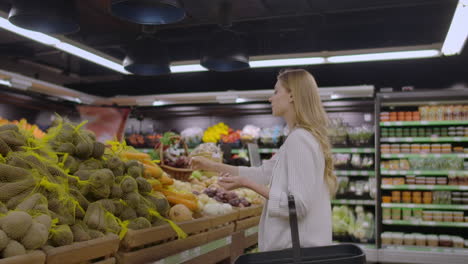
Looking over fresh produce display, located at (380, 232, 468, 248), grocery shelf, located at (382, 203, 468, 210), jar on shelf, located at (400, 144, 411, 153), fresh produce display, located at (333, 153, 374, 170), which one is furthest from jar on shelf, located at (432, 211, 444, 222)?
fresh produce display, located at (333, 153, 374, 170)

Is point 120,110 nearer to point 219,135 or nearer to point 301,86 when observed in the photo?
point 219,135

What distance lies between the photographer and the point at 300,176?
1.94m

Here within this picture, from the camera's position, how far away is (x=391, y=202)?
6.32 m

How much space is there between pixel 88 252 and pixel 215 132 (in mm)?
5854

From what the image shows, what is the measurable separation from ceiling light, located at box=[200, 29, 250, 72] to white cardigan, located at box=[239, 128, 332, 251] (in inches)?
112

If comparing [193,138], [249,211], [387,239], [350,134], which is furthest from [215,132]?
[249,211]

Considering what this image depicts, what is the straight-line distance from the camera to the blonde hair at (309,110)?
6.83 ft

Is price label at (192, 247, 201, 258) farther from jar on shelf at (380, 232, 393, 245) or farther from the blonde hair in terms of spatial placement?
jar on shelf at (380, 232, 393, 245)

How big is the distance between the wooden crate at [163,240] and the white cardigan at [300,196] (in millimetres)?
461

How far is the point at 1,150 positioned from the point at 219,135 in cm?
570

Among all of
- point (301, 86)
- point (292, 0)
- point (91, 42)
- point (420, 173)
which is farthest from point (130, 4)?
point (91, 42)

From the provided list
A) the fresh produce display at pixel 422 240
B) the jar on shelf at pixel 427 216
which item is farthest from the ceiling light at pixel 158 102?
the jar on shelf at pixel 427 216

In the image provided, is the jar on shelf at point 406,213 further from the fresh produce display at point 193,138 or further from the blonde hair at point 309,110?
the blonde hair at point 309,110

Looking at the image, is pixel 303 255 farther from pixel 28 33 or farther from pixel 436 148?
pixel 436 148
